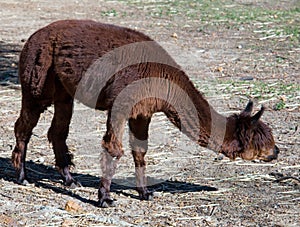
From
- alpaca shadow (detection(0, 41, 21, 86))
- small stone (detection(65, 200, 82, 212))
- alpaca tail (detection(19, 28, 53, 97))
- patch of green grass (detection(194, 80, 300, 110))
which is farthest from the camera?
alpaca shadow (detection(0, 41, 21, 86))

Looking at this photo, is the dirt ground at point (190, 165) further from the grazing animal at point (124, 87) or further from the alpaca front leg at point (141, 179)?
the grazing animal at point (124, 87)

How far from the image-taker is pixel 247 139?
6422mm

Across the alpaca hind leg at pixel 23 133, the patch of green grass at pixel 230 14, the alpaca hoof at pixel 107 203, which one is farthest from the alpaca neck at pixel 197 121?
the patch of green grass at pixel 230 14

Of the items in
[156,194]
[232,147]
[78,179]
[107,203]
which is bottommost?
[78,179]

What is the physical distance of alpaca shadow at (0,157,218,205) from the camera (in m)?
6.94

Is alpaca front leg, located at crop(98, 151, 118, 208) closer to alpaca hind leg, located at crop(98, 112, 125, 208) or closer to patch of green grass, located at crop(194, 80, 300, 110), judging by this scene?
alpaca hind leg, located at crop(98, 112, 125, 208)

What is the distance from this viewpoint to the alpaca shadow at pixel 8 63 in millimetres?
11484

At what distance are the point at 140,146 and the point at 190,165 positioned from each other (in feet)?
3.30

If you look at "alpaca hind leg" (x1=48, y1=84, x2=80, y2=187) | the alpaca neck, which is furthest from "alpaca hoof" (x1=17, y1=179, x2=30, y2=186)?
the alpaca neck

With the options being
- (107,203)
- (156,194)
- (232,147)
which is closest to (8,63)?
(156,194)

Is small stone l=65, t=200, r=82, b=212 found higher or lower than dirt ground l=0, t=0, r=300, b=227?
higher

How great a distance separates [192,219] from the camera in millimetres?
6160

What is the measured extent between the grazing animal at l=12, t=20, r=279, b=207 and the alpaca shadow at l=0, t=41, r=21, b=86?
4653 mm

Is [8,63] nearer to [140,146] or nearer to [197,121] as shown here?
[140,146]
